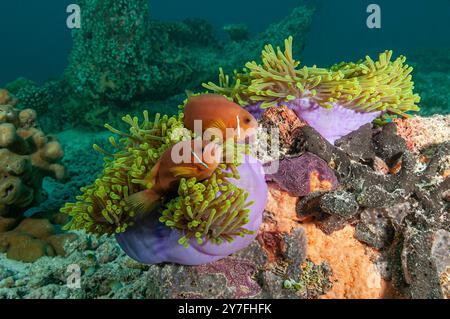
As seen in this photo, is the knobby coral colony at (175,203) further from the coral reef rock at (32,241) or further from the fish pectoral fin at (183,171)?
the coral reef rock at (32,241)

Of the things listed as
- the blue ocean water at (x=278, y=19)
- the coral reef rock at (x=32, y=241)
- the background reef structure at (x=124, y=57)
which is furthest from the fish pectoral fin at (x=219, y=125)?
the blue ocean water at (x=278, y=19)

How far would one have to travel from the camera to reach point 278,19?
1326 inches

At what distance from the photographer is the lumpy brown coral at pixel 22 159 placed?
3.61 m

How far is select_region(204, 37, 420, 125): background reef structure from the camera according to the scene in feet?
7.57

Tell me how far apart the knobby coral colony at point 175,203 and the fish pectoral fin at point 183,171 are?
0.14ft

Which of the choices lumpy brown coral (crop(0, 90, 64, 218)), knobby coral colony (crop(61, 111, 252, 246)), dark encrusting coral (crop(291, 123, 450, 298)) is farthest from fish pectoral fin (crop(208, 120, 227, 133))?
lumpy brown coral (crop(0, 90, 64, 218))

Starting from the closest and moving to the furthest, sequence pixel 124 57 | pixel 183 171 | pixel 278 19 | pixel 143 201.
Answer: pixel 183 171, pixel 143 201, pixel 124 57, pixel 278 19

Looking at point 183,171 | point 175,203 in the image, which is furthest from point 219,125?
point 175,203

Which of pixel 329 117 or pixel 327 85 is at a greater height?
pixel 327 85

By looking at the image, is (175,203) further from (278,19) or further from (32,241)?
(278,19)

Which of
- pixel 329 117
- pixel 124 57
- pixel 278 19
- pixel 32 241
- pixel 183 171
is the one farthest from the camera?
pixel 278 19

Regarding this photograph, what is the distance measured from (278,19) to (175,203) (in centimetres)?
3516

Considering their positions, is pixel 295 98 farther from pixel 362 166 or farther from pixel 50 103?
pixel 50 103

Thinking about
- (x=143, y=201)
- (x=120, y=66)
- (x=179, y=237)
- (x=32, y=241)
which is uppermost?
(x=120, y=66)
